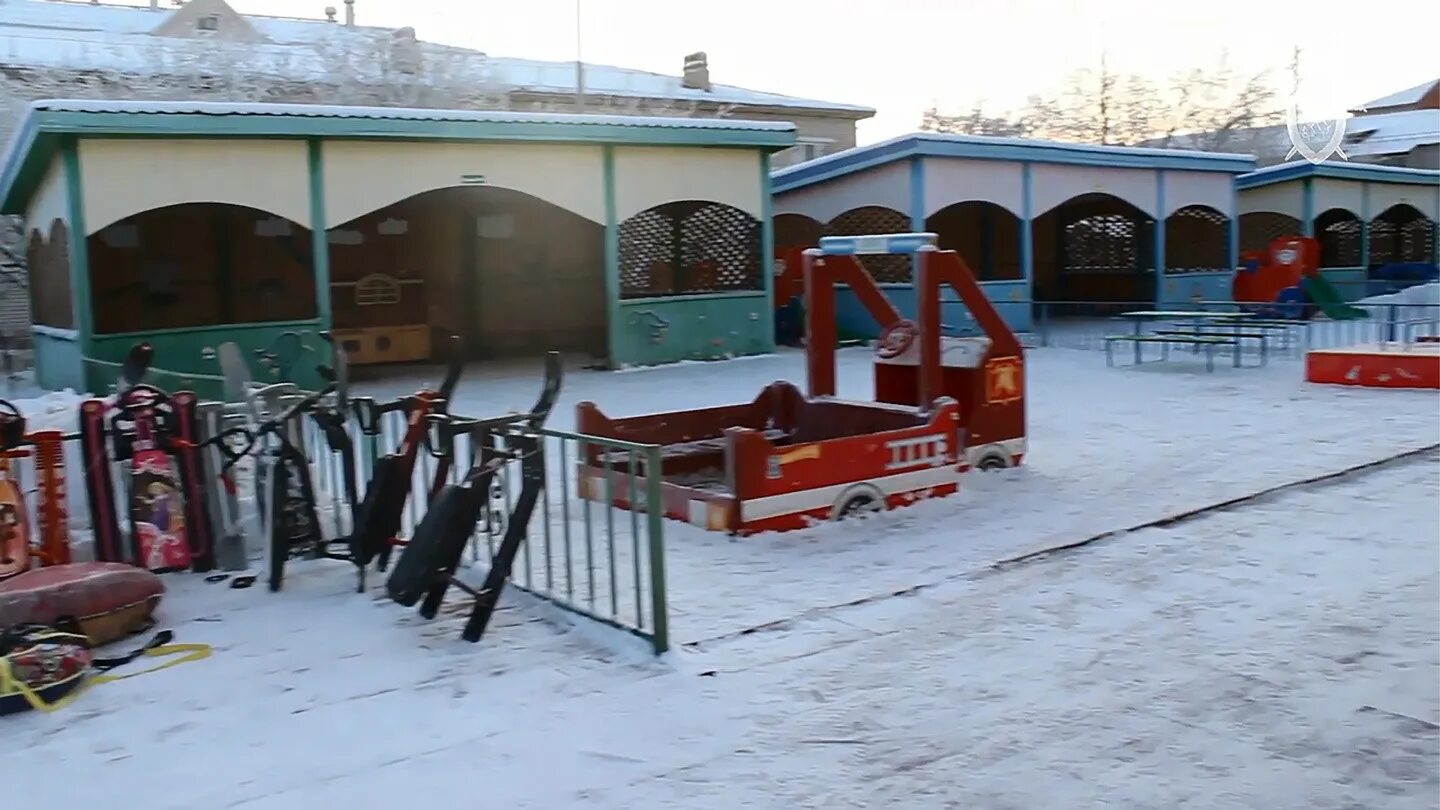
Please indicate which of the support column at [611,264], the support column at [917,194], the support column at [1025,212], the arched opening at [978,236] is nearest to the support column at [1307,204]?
A: the arched opening at [978,236]

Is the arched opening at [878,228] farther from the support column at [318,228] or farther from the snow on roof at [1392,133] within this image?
the snow on roof at [1392,133]

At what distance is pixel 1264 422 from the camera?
10.1 meters

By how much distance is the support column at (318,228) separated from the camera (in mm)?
13680

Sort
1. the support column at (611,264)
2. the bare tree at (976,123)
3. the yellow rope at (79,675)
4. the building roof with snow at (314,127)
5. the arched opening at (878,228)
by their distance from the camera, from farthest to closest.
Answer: the bare tree at (976,123) → the arched opening at (878,228) → the support column at (611,264) → the building roof with snow at (314,127) → the yellow rope at (79,675)

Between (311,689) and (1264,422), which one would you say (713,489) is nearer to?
(311,689)

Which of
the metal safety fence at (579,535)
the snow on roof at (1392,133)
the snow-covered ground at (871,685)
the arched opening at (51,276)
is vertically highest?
the snow on roof at (1392,133)

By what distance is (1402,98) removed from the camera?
57562 millimetres

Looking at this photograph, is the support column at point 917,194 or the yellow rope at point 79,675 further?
the support column at point 917,194

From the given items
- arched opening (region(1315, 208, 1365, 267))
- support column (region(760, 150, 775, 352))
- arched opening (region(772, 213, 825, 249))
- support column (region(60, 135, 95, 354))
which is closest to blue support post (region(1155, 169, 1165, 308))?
arched opening (region(772, 213, 825, 249))

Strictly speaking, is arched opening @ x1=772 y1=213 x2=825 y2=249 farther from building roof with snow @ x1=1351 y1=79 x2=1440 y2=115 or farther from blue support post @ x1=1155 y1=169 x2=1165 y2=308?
building roof with snow @ x1=1351 y1=79 x2=1440 y2=115

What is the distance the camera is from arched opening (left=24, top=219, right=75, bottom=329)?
14.6 metres

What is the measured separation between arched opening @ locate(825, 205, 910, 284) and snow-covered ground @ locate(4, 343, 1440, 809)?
13.4 metres

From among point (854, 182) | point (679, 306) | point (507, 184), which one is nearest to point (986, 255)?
point (854, 182)

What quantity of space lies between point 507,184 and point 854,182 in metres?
6.36
